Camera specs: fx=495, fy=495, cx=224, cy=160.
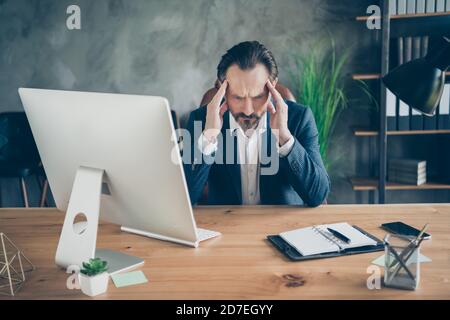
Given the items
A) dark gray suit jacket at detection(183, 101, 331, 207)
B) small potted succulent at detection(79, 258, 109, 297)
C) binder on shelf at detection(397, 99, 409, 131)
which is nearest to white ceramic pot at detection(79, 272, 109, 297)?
small potted succulent at detection(79, 258, 109, 297)

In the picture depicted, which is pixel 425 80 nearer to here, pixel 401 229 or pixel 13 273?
pixel 401 229

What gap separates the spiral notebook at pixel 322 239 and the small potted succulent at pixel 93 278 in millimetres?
501

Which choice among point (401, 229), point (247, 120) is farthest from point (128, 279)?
point (247, 120)

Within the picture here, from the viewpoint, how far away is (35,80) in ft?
12.4

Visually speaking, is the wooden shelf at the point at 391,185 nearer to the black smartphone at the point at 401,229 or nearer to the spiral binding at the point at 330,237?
the black smartphone at the point at 401,229

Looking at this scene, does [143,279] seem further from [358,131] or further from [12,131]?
[12,131]

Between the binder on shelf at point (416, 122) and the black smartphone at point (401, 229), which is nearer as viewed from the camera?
the black smartphone at point (401, 229)

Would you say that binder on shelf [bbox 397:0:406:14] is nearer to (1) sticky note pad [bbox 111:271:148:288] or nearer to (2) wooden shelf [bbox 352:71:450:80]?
(2) wooden shelf [bbox 352:71:450:80]

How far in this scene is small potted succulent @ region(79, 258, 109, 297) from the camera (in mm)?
1094

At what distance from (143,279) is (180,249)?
204mm

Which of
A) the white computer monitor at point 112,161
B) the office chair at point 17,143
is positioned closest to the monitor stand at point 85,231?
the white computer monitor at point 112,161

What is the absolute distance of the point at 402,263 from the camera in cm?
110

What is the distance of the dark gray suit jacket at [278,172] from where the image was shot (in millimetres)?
1803
